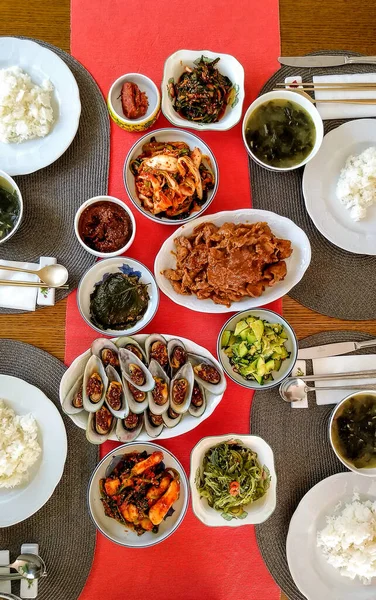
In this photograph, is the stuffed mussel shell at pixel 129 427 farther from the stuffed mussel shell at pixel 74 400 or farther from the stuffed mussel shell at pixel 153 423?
the stuffed mussel shell at pixel 74 400

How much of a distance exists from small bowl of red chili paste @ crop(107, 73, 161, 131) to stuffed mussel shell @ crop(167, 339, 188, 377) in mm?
975

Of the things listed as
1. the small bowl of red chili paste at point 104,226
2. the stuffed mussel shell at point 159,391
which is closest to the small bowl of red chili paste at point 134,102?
the small bowl of red chili paste at point 104,226

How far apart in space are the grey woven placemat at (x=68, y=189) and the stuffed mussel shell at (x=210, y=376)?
0.68 m

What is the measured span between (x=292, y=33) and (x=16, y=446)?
227 centimetres

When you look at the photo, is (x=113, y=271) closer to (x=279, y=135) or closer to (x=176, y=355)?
(x=176, y=355)

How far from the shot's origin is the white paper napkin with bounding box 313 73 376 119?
224cm

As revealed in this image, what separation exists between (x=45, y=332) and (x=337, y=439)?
4.61 ft

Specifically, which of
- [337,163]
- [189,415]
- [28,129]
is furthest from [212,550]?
[28,129]

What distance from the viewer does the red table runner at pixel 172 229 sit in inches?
84.4

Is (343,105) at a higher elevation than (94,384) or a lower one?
higher

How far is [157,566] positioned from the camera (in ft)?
7.05

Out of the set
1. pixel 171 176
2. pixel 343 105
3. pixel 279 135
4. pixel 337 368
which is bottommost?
pixel 337 368

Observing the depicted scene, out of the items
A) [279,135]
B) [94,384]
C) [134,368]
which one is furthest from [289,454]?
[279,135]

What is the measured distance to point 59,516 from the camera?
2.12 m
